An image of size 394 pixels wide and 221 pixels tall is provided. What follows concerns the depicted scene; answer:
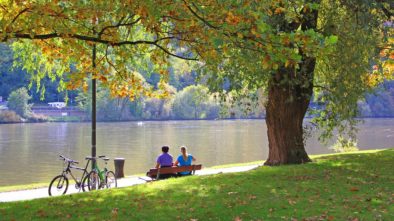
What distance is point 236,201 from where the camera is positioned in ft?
29.5

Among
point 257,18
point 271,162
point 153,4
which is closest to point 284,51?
point 257,18

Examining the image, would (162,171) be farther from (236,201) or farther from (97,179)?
(236,201)

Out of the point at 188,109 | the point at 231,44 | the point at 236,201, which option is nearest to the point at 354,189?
the point at 236,201

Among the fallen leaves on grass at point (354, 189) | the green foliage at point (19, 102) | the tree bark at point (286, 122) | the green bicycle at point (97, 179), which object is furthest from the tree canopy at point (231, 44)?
the green foliage at point (19, 102)

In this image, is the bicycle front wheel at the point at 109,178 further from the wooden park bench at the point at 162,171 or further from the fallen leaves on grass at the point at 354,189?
the fallen leaves on grass at the point at 354,189

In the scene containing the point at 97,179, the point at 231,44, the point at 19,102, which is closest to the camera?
the point at 231,44

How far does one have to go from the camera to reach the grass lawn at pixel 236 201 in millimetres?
8102

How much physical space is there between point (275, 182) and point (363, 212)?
310 centimetres

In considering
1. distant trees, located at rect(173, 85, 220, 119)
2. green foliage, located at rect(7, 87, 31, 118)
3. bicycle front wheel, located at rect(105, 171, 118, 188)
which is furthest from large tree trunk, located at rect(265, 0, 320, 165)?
green foliage, located at rect(7, 87, 31, 118)

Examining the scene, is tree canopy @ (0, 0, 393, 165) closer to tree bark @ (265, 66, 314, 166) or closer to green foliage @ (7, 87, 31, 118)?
tree bark @ (265, 66, 314, 166)

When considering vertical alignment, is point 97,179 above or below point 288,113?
below

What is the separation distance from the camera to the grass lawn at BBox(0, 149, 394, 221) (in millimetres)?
8102

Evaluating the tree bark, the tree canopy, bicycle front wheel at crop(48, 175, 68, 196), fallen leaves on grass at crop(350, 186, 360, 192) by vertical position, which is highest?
the tree canopy

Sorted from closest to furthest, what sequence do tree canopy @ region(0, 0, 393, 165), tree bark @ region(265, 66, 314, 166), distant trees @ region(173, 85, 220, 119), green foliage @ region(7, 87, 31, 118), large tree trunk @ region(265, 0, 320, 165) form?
tree canopy @ region(0, 0, 393, 165) < large tree trunk @ region(265, 0, 320, 165) < tree bark @ region(265, 66, 314, 166) < green foliage @ region(7, 87, 31, 118) < distant trees @ region(173, 85, 220, 119)
